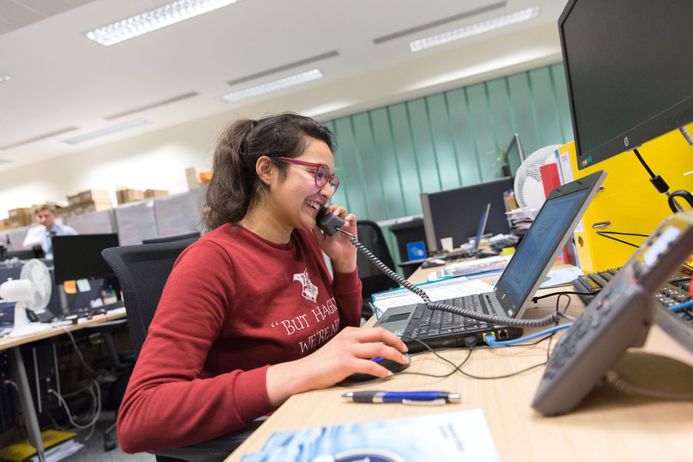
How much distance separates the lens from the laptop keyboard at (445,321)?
0.72m

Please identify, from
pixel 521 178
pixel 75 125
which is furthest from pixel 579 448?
pixel 75 125

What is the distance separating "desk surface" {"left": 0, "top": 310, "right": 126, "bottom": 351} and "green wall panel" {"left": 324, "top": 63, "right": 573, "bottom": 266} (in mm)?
3449

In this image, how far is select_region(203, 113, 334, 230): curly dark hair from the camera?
3.42ft

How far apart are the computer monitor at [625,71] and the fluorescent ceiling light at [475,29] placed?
4.38m

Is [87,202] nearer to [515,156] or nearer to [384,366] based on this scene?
[515,156]

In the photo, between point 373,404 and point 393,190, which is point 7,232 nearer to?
point 393,190

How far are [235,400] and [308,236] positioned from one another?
644 millimetres

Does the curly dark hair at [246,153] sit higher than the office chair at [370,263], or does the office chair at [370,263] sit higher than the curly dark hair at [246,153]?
the curly dark hair at [246,153]

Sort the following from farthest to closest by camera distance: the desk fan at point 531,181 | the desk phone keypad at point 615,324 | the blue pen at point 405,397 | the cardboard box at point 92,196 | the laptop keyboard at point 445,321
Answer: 1. the cardboard box at point 92,196
2. the desk fan at point 531,181
3. the laptop keyboard at point 445,321
4. the blue pen at point 405,397
5. the desk phone keypad at point 615,324

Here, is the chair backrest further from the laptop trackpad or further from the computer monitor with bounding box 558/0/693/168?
the computer monitor with bounding box 558/0/693/168

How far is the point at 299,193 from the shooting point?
1.01 metres

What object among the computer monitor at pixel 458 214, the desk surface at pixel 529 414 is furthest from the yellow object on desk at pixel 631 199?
the computer monitor at pixel 458 214

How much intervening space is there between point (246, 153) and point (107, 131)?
19.5 feet

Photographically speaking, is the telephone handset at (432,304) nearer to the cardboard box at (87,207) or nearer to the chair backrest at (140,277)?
the chair backrest at (140,277)
